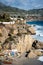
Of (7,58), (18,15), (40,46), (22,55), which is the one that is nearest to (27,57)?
(22,55)

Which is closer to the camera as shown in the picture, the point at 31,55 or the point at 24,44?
the point at 31,55

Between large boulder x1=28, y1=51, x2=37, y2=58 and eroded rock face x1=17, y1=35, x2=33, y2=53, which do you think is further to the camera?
eroded rock face x1=17, y1=35, x2=33, y2=53

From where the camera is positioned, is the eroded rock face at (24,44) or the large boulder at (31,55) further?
the eroded rock face at (24,44)

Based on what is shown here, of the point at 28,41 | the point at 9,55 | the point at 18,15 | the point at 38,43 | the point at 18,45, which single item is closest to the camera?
the point at 9,55

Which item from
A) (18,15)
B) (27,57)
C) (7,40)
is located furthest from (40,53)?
(18,15)

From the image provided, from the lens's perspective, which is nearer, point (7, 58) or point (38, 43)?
point (7, 58)

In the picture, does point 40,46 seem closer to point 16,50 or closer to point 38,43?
point 38,43

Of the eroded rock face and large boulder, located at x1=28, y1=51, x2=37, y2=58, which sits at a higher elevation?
the eroded rock face

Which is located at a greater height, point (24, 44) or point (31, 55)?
point (24, 44)

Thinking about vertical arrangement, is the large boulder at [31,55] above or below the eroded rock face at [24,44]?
below

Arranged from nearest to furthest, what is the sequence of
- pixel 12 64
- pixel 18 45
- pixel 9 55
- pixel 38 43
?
pixel 12 64
pixel 9 55
pixel 18 45
pixel 38 43

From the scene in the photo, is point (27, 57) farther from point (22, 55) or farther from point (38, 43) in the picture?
point (38, 43)
